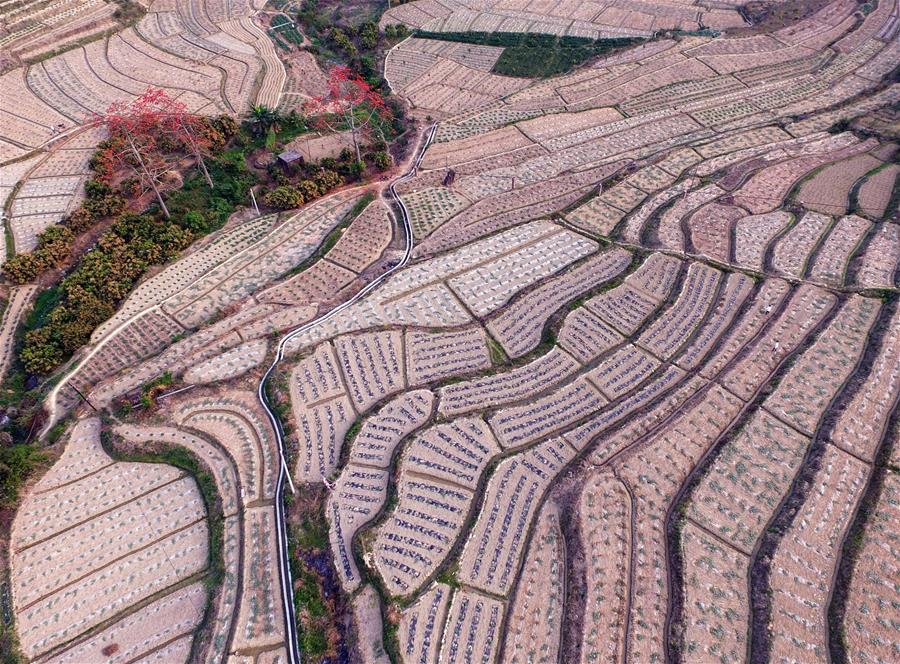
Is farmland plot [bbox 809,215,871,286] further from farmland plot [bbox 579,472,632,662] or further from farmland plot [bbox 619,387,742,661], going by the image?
farmland plot [bbox 579,472,632,662]

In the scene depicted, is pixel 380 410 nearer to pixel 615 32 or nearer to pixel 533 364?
pixel 533 364

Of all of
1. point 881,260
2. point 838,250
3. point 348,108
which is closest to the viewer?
point 881,260

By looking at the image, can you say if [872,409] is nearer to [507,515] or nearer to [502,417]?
[502,417]

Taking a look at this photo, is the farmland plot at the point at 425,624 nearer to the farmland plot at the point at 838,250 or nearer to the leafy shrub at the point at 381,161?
the farmland plot at the point at 838,250

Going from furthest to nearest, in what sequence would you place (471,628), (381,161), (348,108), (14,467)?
(348,108) → (381,161) → (14,467) → (471,628)

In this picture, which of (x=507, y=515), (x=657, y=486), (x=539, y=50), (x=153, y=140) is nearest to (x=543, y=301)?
(x=657, y=486)
